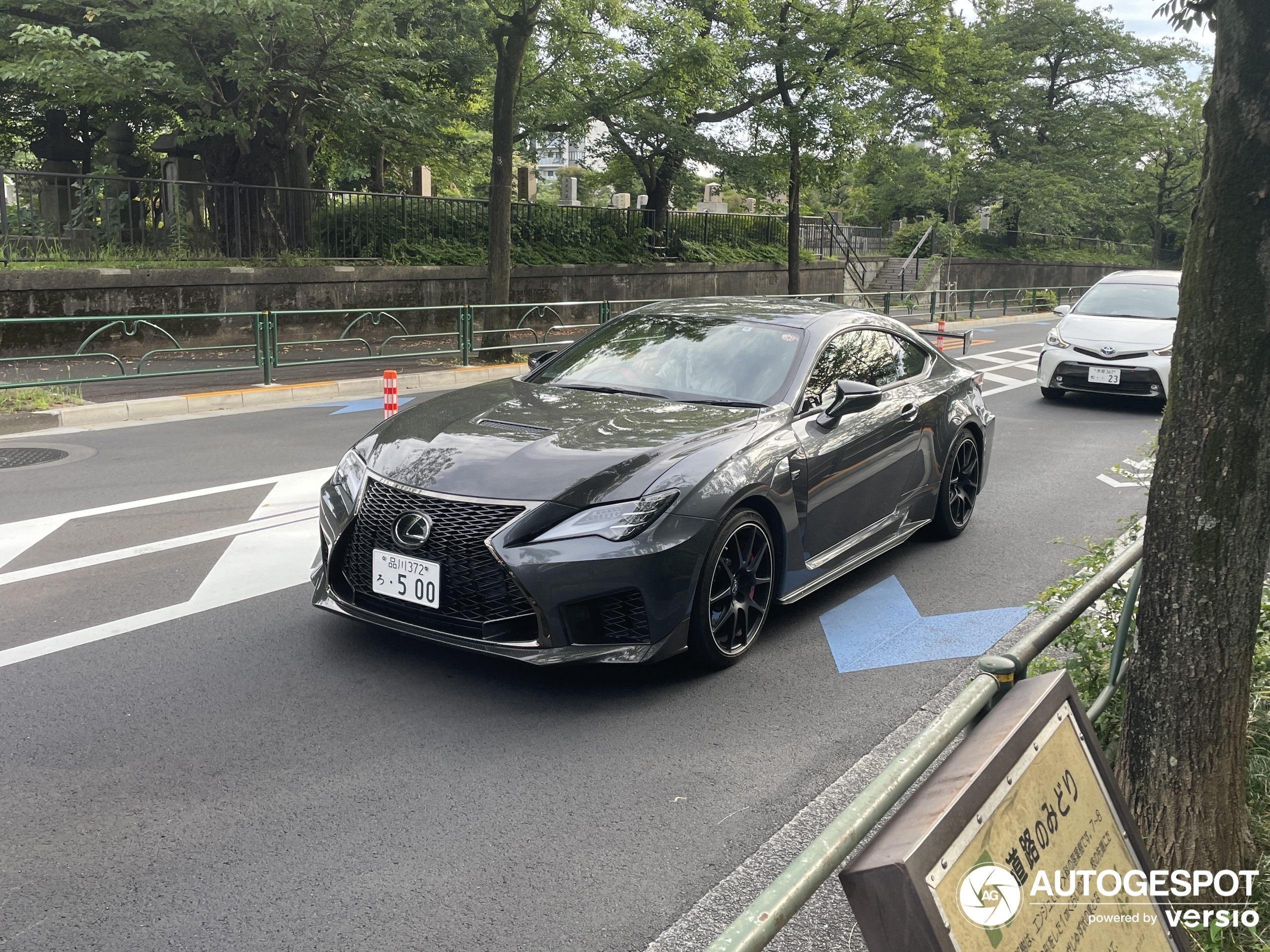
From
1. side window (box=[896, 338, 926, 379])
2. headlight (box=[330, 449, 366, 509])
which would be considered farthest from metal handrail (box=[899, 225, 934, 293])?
headlight (box=[330, 449, 366, 509])

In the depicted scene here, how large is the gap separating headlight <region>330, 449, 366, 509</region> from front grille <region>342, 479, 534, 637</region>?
11.8 inches

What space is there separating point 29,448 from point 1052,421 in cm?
1092

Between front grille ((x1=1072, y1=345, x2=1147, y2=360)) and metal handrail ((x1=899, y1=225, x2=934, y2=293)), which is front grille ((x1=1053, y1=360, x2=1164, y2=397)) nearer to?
front grille ((x1=1072, y1=345, x2=1147, y2=360))

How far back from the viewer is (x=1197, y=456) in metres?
2.76

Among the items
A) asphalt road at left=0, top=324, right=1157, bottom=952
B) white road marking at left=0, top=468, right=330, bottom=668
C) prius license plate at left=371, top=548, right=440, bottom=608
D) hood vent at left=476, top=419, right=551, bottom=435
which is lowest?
asphalt road at left=0, top=324, right=1157, bottom=952

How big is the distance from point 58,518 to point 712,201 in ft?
137

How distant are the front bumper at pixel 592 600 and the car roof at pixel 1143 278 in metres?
12.5

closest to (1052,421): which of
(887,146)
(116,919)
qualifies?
(116,919)

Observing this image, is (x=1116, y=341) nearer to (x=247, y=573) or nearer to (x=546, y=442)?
(x=546, y=442)

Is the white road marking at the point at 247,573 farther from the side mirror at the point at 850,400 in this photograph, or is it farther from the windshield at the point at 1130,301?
the windshield at the point at 1130,301

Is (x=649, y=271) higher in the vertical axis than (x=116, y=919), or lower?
higher

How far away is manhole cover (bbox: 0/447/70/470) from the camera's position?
9.13m

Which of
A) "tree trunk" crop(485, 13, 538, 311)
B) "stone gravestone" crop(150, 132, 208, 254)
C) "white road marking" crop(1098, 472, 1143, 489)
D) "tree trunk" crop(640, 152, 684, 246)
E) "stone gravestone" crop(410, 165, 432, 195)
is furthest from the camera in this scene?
"tree trunk" crop(640, 152, 684, 246)

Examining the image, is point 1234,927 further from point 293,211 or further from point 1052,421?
point 293,211
